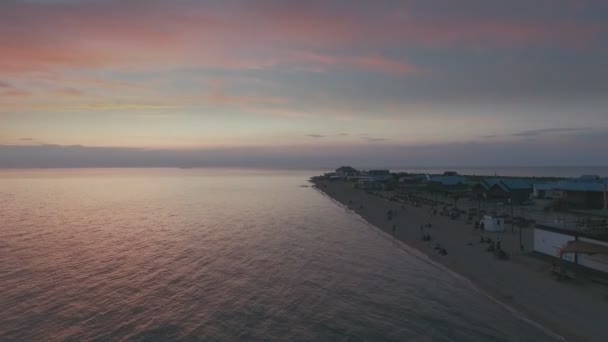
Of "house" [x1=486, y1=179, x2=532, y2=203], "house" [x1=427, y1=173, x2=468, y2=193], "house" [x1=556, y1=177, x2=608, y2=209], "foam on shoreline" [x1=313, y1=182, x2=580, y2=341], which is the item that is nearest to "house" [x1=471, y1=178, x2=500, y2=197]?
Answer: "house" [x1=486, y1=179, x2=532, y2=203]

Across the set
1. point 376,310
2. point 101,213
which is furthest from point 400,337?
point 101,213

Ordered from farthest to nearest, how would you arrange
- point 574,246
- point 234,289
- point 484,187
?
1. point 484,187
2. point 234,289
3. point 574,246

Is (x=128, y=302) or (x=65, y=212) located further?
(x=65, y=212)

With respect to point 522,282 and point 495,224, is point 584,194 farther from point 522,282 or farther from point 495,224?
point 522,282

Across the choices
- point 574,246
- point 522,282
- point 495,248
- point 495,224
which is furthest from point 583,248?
point 495,224

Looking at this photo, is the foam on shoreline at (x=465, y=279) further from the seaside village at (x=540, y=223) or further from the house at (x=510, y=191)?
the house at (x=510, y=191)

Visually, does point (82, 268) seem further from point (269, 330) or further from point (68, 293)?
point (269, 330)
